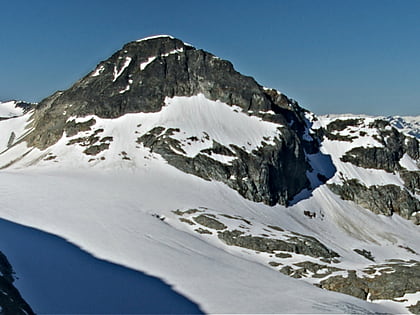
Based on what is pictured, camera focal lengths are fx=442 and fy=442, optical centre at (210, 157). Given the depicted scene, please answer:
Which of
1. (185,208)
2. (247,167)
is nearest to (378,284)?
(185,208)

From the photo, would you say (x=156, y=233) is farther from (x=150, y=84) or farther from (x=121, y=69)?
(x=121, y=69)

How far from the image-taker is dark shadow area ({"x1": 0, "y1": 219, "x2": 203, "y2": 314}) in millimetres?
31203

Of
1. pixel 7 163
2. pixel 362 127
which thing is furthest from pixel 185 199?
pixel 362 127

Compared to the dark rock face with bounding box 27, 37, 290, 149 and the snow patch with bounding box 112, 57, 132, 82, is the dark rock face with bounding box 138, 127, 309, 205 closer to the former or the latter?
the dark rock face with bounding box 27, 37, 290, 149

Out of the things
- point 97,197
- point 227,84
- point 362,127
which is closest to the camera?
point 97,197

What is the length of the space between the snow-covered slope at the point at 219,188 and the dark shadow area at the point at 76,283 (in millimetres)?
2601

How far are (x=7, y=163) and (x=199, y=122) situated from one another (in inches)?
1869

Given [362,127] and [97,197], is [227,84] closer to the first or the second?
[362,127]

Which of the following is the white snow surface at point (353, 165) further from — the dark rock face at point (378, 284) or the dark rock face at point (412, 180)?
the dark rock face at point (378, 284)

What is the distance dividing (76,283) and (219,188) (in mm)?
59373

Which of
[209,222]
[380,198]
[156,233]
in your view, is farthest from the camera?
[380,198]

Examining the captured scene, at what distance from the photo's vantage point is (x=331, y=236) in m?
92.3

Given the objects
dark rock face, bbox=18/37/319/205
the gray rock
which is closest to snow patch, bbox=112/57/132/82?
dark rock face, bbox=18/37/319/205

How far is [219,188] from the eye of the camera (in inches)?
3666
